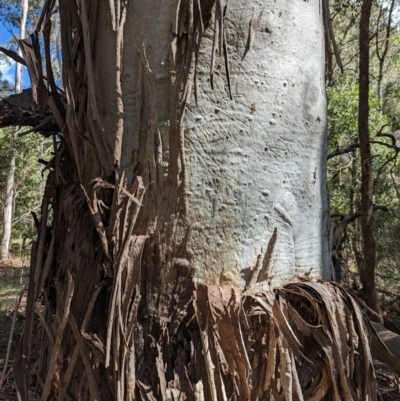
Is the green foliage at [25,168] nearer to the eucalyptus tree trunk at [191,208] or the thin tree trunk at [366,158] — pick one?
the thin tree trunk at [366,158]

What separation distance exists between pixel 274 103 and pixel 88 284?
50cm

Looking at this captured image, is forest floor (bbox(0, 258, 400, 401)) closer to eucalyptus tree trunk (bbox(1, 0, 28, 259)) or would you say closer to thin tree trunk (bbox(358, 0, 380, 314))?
thin tree trunk (bbox(358, 0, 380, 314))

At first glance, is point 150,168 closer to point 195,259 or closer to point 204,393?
point 195,259

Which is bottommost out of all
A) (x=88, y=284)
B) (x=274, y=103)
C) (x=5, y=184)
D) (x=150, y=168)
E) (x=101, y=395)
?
(x=101, y=395)

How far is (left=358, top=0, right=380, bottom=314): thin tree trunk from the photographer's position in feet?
6.29

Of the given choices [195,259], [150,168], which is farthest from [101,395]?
[150,168]

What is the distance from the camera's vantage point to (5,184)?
13.5 meters

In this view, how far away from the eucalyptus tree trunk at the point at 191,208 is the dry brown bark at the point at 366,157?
1.01m

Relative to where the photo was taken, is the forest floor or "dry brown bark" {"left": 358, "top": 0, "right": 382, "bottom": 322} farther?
the forest floor

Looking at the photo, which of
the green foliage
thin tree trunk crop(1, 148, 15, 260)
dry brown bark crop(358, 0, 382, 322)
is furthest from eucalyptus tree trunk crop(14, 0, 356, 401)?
thin tree trunk crop(1, 148, 15, 260)

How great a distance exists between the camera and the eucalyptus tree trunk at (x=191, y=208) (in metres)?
0.84

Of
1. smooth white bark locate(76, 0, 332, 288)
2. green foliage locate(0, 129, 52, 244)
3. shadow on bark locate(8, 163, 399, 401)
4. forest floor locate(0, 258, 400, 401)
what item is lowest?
forest floor locate(0, 258, 400, 401)

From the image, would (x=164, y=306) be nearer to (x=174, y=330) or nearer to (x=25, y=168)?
(x=174, y=330)

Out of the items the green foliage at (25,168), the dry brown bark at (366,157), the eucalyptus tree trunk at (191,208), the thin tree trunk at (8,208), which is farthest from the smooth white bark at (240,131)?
the thin tree trunk at (8,208)
